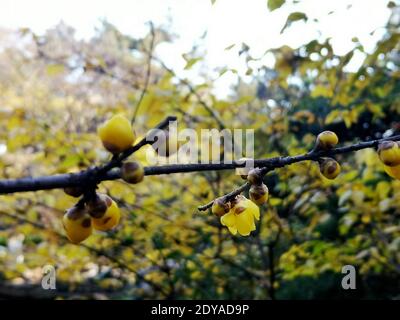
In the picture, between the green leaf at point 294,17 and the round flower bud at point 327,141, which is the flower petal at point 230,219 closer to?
the round flower bud at point 327,141

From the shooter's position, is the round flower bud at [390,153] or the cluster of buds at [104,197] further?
the round flower bud at [390,153]

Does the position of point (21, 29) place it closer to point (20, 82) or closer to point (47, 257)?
point (47, 257)

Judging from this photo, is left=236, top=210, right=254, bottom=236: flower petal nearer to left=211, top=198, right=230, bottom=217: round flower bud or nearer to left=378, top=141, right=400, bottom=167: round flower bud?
left=211, top=198, right=230, bottom=217: round flower bud

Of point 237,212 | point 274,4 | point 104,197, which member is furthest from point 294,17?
point 104,197

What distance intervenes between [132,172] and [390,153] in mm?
459

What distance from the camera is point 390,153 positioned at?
0.70 m

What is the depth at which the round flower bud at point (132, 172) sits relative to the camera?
21.0 inches

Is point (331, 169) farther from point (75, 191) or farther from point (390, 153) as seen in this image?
point (75, 191)

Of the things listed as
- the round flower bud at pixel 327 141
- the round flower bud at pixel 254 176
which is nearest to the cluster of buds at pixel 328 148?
the round flower bud at pixel 327 141

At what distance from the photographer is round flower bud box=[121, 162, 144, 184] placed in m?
0.53

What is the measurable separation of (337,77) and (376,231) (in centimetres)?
133

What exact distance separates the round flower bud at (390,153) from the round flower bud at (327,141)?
9cm

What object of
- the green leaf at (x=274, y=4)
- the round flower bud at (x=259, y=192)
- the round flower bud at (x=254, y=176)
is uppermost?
the green leaf at (x=274, y=4)
